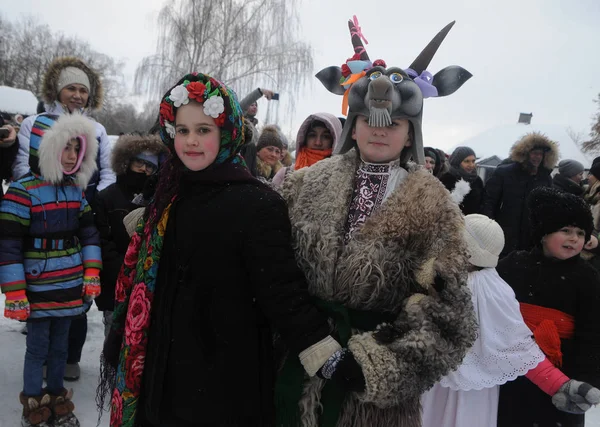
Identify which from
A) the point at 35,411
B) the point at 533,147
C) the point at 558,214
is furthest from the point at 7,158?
the point at 533,147

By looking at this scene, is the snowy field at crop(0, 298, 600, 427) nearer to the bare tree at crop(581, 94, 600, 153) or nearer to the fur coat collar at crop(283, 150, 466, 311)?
the fur coat collar at crop(283, 150, 466, 311)

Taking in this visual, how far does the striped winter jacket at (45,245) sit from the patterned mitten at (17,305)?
0.03 meters

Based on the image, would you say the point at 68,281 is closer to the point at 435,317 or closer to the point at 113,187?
the point at 113,187

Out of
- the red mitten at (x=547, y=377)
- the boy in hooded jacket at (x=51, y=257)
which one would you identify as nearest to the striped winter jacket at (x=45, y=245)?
the boy in hooded jacket at (x=51, y=257)

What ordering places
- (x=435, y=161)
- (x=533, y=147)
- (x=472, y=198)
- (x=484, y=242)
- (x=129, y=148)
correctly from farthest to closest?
(x=472, y=198), (x=533, y=147), (x=435, y=161), (x=129, y=148), (x=484, y=242)

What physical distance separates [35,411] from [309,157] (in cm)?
229

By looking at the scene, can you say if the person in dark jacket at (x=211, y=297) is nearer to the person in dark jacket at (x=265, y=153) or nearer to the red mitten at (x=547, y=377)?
the red mitten at (x=547, y=377)

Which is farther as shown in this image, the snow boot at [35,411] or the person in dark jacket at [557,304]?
the snow boot at [35,411]

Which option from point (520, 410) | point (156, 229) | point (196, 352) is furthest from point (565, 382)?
point (156, 229)

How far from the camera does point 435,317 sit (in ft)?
4.63

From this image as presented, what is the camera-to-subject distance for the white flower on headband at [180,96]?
5.31 feet

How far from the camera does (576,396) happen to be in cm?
202

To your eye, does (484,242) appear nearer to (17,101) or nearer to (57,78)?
(57,78)

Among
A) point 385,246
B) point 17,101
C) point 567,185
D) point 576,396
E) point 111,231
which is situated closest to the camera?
point 385,246
